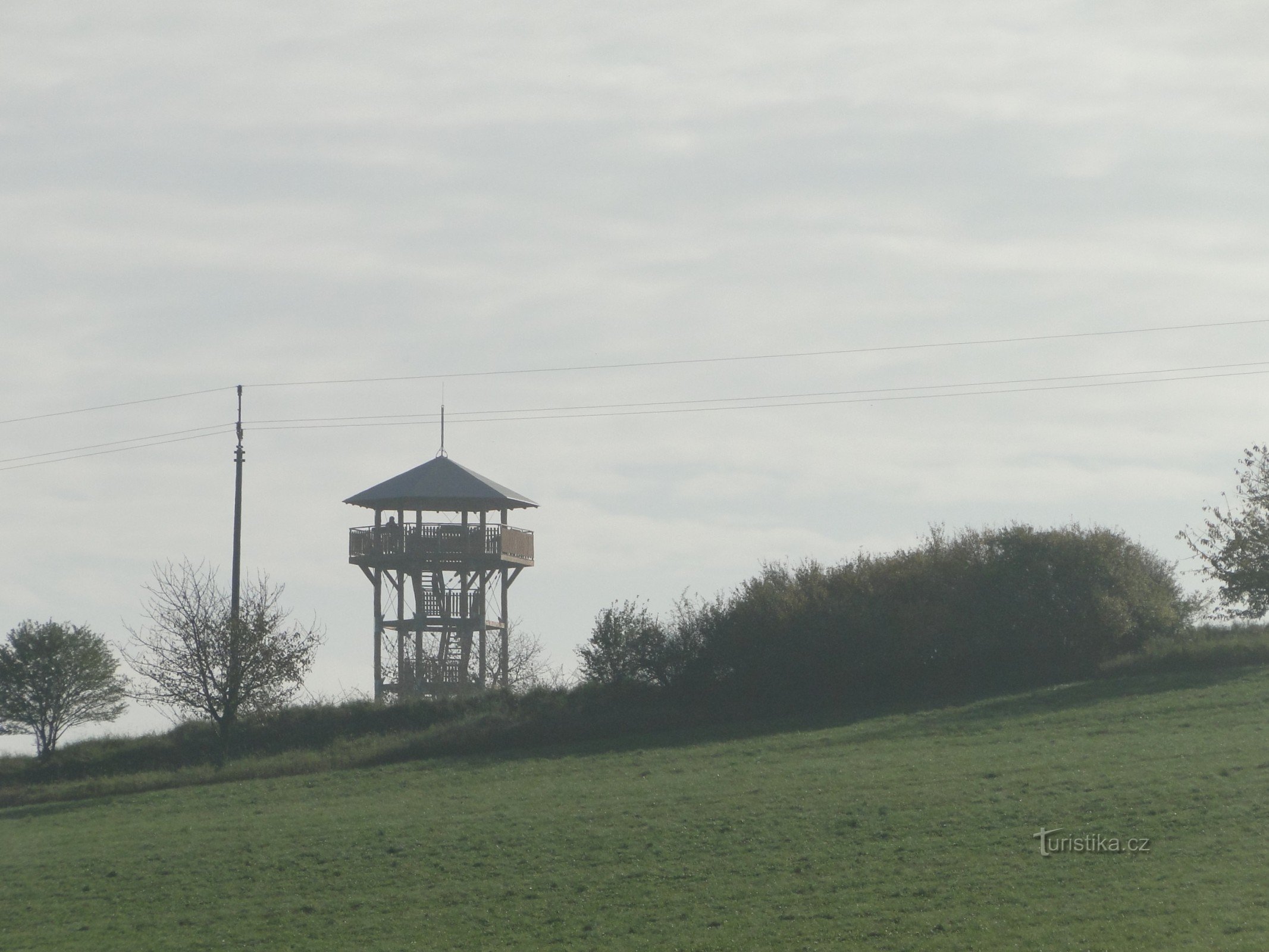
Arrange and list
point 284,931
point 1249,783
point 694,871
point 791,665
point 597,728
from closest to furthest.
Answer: point 284,931, point 694,871, point 1249,783, point 597,728, point 791,665

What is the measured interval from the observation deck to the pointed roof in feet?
2.07

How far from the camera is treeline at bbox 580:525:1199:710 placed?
46.0 metres

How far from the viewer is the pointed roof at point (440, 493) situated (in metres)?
48.0

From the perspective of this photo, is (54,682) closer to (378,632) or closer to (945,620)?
(378,632)

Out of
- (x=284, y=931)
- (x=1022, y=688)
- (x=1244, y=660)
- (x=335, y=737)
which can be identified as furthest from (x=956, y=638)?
(x=284, y=931)

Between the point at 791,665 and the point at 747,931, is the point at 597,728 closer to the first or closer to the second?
the point at 791,665

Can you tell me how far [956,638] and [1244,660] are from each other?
27.0ft

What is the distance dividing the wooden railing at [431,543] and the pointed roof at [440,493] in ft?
2.06

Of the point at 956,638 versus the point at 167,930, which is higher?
the point at 956,638

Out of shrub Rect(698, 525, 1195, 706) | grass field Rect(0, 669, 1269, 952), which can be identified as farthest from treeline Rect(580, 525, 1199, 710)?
grass field Rect(0, 669, 1269, 952)

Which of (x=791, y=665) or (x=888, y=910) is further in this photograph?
(x=791, y=665)

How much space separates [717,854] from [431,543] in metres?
24.6

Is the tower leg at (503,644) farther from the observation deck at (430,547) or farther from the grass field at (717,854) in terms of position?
the grass field at (717,854)

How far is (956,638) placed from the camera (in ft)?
153
